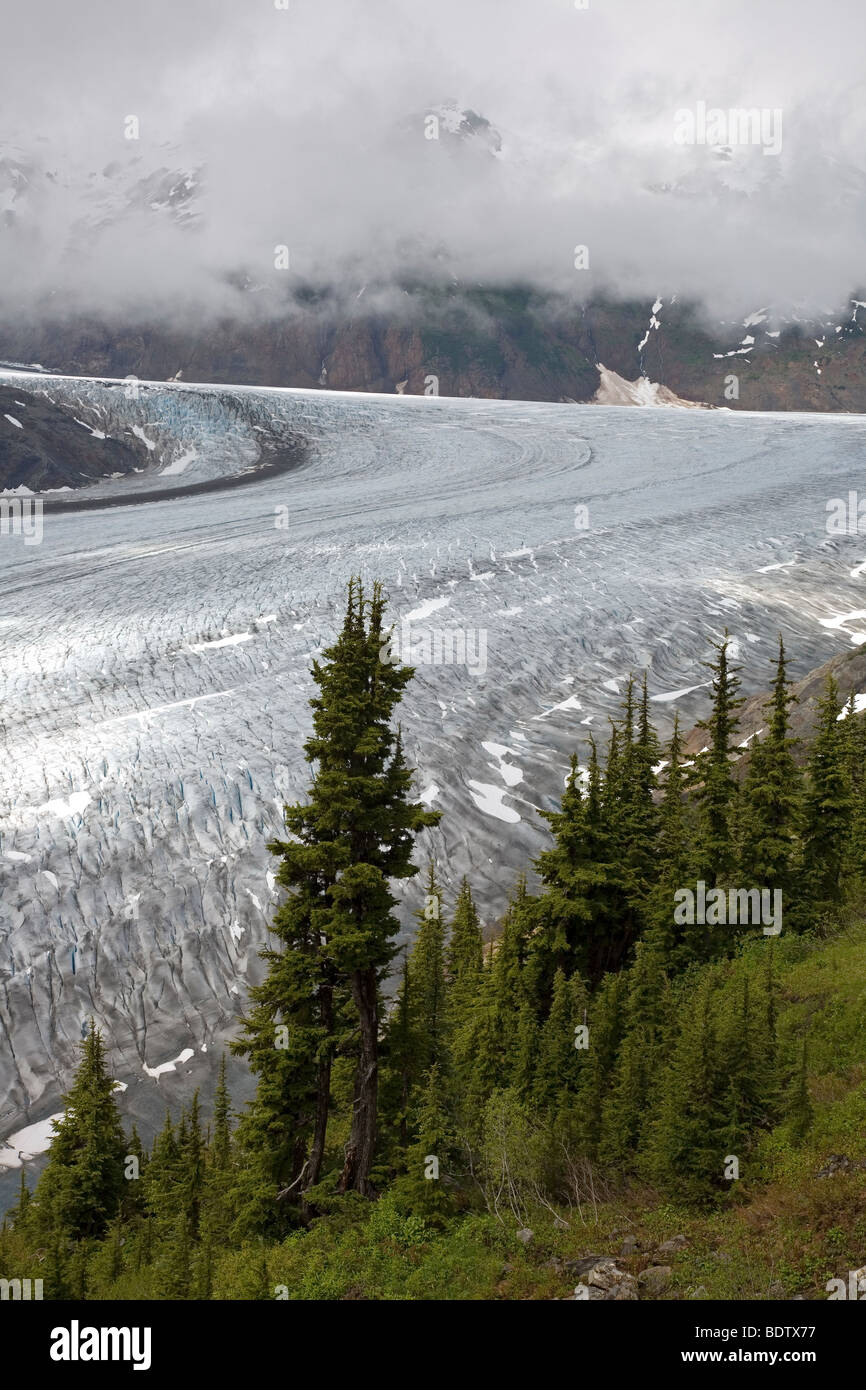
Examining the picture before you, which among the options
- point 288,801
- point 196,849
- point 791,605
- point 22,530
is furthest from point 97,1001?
point 22,530

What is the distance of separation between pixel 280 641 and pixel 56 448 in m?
43.0

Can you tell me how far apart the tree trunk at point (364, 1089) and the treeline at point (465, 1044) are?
3cm

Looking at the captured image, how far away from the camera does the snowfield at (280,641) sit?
1955 centimetres

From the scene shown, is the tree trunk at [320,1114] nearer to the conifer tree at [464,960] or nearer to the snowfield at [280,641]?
the conifer tree at [464,960]

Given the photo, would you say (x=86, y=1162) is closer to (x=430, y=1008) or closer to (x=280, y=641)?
(x=430, y=1008)

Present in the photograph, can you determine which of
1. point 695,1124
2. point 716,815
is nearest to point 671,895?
point 716,815

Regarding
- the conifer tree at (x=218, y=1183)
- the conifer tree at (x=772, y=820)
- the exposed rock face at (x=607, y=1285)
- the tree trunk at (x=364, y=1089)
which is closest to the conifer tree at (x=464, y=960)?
the conifer tree at (x=218, y=1183)

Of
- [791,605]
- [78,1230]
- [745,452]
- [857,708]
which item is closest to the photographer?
[78,1230]

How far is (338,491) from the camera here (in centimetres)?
5044

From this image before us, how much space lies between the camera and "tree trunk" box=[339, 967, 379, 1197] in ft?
42.1

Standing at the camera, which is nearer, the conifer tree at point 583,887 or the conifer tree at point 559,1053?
the conifer tree at point 559,1053

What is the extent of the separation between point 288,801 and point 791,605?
2231 centimetres

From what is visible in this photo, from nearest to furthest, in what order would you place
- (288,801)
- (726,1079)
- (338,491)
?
(726,1079)
(288,801)
(338,491)

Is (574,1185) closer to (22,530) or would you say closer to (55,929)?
(55,929)
